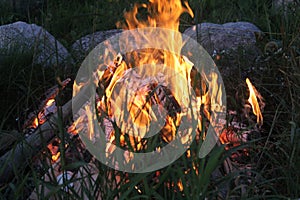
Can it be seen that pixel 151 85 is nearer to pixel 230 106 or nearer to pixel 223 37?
pixel 230 106

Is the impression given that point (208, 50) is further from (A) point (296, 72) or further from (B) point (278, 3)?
(B) point (278, 3)

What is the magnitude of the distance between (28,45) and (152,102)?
5.36ft

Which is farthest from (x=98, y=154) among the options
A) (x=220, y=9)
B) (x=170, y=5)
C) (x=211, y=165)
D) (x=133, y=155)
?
(x=220, y=9)

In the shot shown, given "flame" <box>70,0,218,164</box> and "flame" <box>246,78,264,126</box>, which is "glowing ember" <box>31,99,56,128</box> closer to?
"flame" <box>70,0,218,164</box>

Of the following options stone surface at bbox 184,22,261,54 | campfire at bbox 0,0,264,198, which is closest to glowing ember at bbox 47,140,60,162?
campfire at bbox 0,0,264,198

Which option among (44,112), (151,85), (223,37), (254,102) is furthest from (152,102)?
(223,37)

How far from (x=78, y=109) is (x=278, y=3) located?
3.73 m

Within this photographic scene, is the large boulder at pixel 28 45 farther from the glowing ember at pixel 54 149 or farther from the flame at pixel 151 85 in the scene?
the glowing ember at pixel 54 149

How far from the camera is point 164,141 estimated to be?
280 centimetres

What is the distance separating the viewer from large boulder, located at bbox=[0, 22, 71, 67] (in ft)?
13.6

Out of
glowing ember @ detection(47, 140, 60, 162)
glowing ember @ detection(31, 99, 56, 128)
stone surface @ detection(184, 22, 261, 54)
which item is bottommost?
glowing ember @ detection(47, 140, 60, 162)

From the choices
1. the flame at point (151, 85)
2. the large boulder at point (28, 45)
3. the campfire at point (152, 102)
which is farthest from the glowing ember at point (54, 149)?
the large boulder at point (28, 45)

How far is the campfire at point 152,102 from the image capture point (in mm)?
2680

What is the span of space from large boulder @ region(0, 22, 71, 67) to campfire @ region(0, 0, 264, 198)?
1.68 ft
